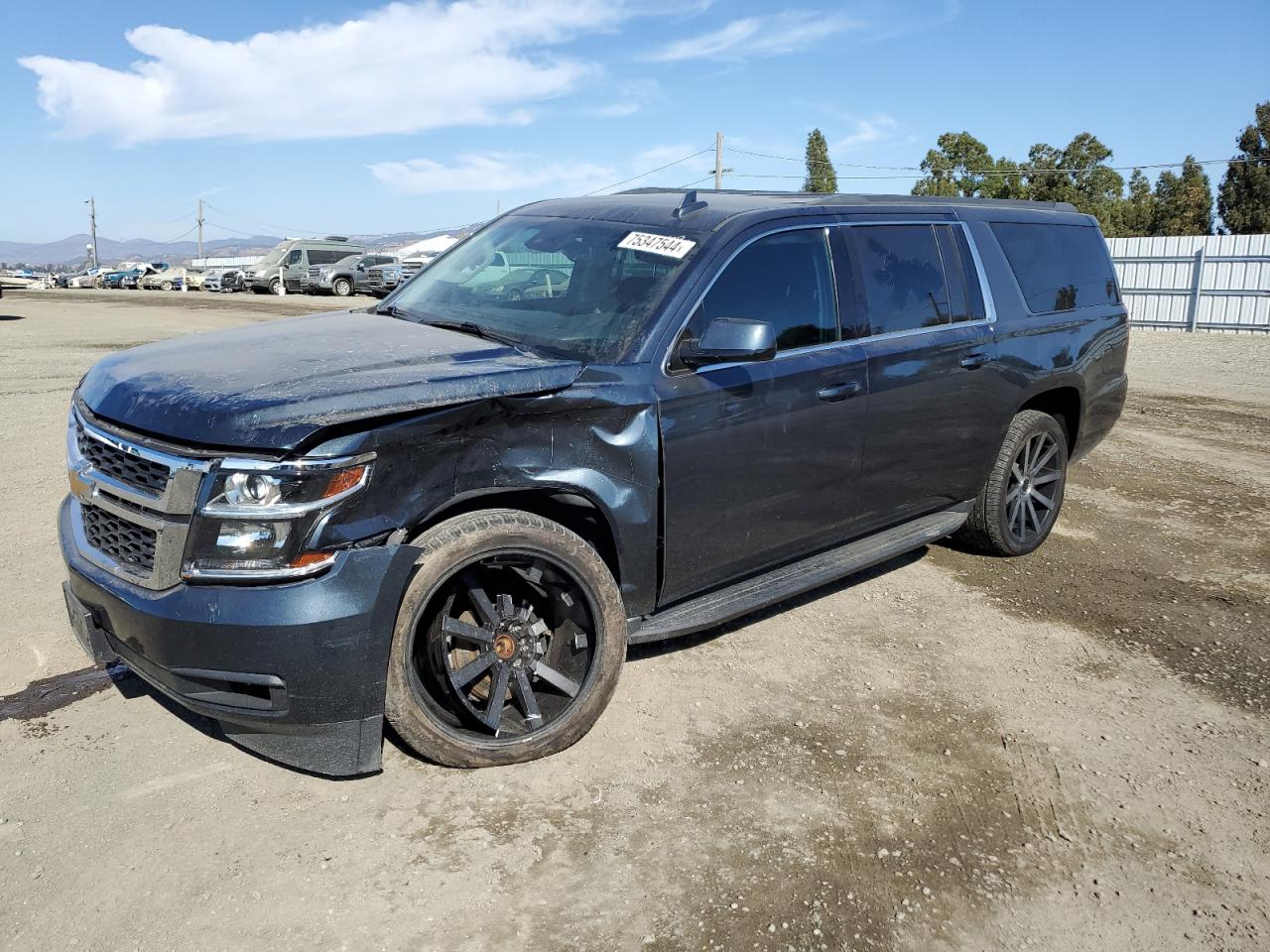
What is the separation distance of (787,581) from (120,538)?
2.51 meters

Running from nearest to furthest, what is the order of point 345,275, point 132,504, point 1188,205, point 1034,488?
point 132,504, point 1034,488, point 345,275, point 1188,205

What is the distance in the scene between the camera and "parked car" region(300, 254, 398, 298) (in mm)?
35000

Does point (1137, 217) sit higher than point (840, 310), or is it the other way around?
point (1137, 217)

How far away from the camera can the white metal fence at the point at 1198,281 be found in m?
22.2

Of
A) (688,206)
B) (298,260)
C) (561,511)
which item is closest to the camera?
(561,511)

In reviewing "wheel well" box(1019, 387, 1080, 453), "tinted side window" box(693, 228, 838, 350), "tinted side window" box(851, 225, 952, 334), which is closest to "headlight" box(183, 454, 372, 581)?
"tinted side window" box(693, 228, 838, 350)

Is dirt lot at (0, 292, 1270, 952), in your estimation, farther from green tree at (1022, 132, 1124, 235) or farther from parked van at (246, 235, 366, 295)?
green tree at (1022, 132, 1124, 235)

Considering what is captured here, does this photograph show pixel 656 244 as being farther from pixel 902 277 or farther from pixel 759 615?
pixel 759 615

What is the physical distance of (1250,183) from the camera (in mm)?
48000

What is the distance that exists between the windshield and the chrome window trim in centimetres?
13

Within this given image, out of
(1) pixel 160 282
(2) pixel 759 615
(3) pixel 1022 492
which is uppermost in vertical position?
(1) pixel 160 282

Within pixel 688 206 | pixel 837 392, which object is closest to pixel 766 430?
pixel 837 392

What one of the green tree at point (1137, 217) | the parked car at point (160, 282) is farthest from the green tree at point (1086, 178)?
the parked car at point (160, 282)

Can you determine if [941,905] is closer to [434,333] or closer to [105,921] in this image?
[105,921]
